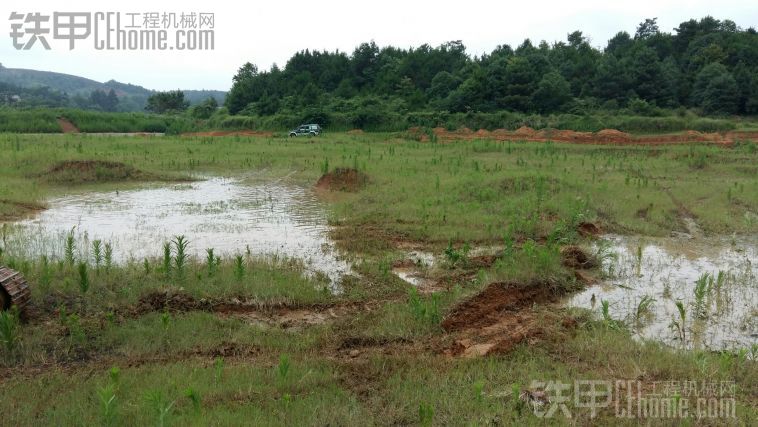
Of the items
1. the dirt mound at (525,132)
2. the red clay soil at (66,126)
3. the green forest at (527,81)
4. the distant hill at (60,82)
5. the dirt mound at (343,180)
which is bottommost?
the dirt mound at (343,180)

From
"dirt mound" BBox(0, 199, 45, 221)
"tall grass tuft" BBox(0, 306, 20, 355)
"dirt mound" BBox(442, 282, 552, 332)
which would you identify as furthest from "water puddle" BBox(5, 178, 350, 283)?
"tall grass tuft" BBox(0, 306, 20, 355)

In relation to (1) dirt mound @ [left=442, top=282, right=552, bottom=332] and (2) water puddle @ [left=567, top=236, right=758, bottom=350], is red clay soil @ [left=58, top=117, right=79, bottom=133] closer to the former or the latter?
(2) water puddle @ [left=567, top=236, right=758, bottom=350]

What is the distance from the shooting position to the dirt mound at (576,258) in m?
8.14

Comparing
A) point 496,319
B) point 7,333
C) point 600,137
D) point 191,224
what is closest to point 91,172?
point 191,224

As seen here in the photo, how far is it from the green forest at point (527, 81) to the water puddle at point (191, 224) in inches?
1081

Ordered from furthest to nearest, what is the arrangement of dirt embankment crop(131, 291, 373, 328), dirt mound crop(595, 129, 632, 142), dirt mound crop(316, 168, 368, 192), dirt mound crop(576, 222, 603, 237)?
dirt mound crop(595, 129, 632, 142), dirt mound crop(316, 168, 368, 192), dirt mound crop(576, 222, 603, 237), dirt embankment crop(131, 291, 373, 328)

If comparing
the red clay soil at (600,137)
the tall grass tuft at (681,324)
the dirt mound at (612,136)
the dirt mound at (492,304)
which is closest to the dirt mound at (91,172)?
the dirt mound at (492,304)

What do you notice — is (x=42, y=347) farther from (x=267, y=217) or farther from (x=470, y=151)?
(x=470, y=151)

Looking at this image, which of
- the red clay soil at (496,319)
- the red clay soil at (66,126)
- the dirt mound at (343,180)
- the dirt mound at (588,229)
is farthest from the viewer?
the red clay soil at (66,126)

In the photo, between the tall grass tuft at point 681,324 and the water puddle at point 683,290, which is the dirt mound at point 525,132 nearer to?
the water puddle at point 683,290

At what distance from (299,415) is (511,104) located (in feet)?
125

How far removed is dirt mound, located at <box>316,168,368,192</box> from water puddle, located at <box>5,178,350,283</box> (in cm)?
68

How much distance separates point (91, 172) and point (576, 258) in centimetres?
1431

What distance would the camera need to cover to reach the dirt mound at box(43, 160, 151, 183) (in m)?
16.0
